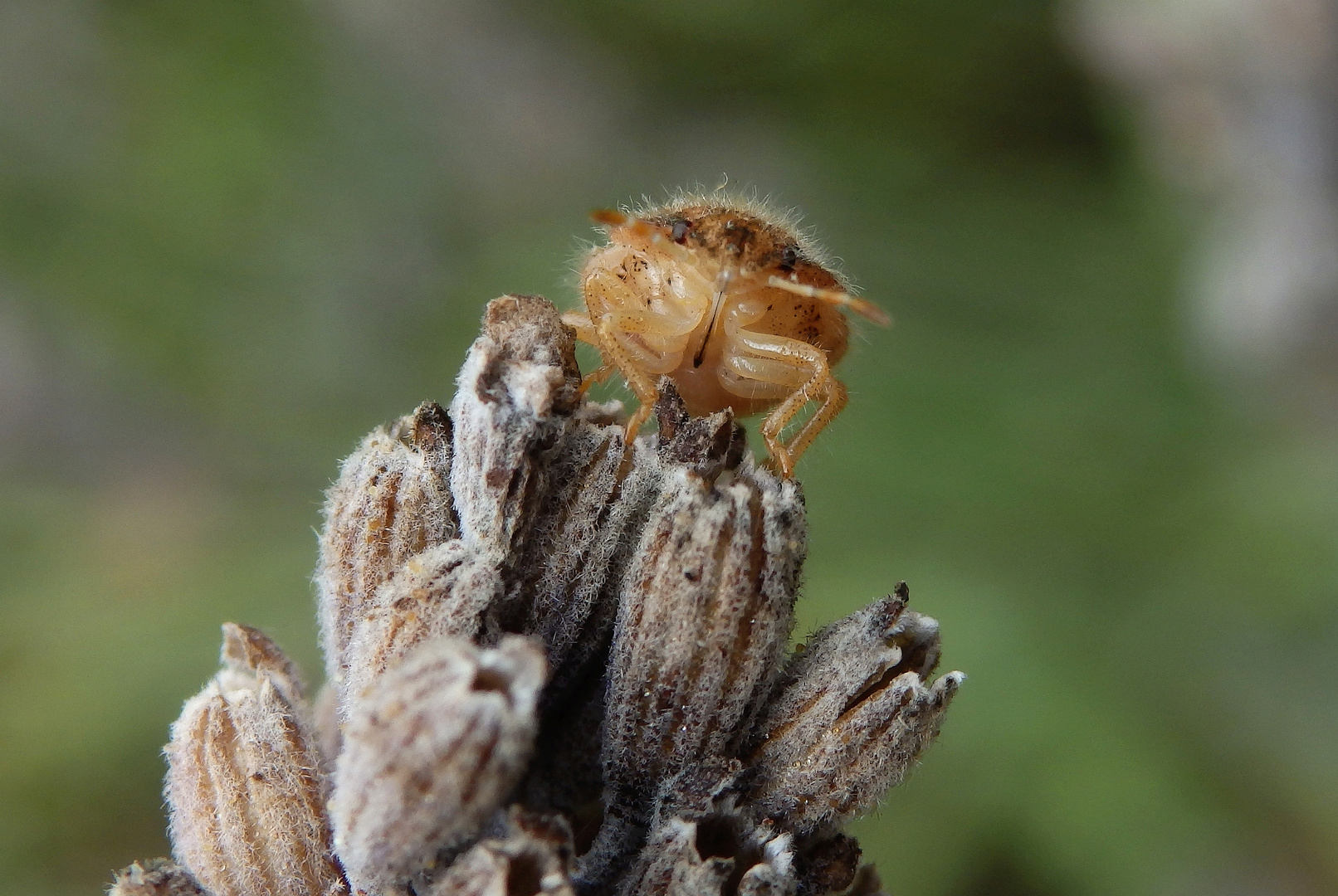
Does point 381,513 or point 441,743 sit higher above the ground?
point 381,513

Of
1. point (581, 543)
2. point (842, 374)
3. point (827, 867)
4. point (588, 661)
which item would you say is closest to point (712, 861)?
point (827, 867)

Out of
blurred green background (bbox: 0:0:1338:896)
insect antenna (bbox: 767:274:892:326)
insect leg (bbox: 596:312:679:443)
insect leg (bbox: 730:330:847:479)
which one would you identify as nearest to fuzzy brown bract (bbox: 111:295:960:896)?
insect leg (bbox: 596:312:679:443)

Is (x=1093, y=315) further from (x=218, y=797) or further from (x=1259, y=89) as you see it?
(x=218, y=797)

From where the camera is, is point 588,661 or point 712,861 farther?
point 588,661

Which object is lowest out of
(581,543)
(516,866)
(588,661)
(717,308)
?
(516,866)

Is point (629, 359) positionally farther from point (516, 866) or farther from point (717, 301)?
point (516, 866)

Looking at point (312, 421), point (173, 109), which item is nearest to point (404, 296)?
point (312, 421)

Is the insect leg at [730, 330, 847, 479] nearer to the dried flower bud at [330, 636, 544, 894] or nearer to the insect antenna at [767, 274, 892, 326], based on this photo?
the insect antenna at [767, 274, 892, 326]

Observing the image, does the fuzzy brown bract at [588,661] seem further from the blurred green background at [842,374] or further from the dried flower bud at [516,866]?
the blurred green background at [842,374]
